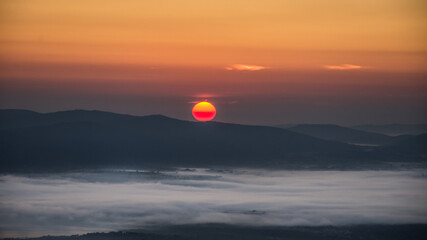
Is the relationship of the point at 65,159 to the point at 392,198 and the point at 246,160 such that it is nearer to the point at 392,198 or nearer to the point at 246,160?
the point at 246,160

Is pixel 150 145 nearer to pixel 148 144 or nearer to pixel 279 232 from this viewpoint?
pixel 148 144

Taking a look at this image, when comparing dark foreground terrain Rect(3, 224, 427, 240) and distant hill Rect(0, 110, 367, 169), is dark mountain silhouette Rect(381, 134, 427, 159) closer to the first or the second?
distant hill Rect(0, 110, 367, 169)

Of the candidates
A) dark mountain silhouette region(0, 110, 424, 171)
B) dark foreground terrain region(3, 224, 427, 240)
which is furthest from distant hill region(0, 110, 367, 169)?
dark foreground terrain region(3, 224, 427, 240)

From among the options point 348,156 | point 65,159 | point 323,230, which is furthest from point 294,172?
point 323,230

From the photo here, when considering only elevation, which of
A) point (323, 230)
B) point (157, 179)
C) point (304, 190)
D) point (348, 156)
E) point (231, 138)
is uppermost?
point (231, 138)

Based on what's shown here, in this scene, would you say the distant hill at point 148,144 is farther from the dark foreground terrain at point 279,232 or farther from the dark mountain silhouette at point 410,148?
the dark foreground terrain at point 279,232

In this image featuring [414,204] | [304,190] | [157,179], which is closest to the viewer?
[414,204]
